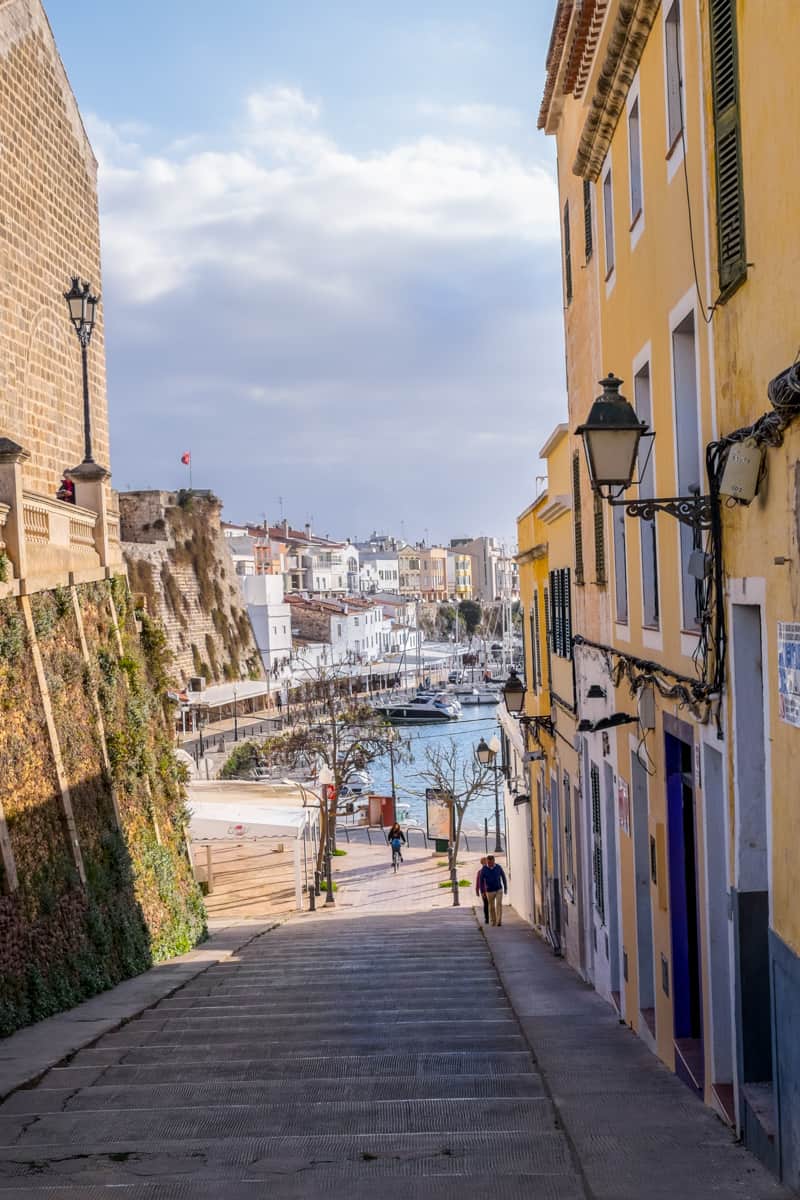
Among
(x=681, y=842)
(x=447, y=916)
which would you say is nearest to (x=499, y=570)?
(x=447, y=916)

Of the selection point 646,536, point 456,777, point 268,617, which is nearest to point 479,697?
point 268,617

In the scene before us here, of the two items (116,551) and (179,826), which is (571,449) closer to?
(116,551)

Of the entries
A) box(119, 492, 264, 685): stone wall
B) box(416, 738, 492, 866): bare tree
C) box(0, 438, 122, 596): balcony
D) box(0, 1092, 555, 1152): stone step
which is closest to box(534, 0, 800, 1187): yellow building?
box(0, 1092, 555, 1152): stone step

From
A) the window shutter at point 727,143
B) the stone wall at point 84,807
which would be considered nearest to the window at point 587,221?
the window shutter at point 727,143

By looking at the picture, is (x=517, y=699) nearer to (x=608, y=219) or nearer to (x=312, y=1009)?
(x=312, y=1009)

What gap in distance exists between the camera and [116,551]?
1944 centimetres

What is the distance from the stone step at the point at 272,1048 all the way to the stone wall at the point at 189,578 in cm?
6007

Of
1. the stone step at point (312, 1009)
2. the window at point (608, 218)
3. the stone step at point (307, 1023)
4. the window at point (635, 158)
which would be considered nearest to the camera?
the window at point (635, 158)

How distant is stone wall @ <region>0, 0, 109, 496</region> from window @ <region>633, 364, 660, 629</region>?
33.3ft

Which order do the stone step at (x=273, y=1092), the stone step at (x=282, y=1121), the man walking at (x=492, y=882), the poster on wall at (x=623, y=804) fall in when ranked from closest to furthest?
the stone step at (x=282, y=1121) → the stone step at (x=273, y=1092) → the poster on wall at (x=623, y=804) → the man walking at (x=492, y=882)

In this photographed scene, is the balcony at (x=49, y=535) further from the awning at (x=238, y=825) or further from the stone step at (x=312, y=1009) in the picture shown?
the awning at (x=238, y=825)

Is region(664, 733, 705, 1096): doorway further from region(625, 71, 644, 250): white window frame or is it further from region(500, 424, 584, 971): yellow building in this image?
region(500, 424, 584, 971): yellow building

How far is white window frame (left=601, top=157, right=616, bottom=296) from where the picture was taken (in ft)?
36.6

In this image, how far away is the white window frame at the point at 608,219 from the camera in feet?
36.6
